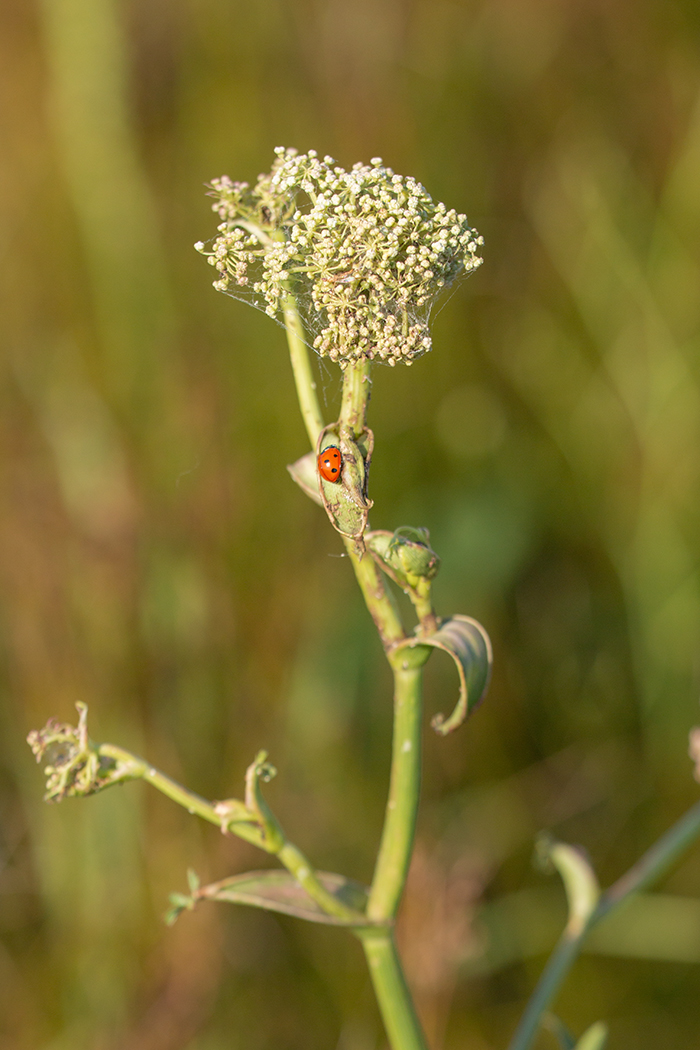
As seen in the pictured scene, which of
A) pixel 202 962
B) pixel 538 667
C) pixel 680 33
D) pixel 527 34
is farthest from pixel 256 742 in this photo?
pixel 680 33

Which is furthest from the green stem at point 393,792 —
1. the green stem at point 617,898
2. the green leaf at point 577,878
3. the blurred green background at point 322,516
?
the blurred green background at point 322,516

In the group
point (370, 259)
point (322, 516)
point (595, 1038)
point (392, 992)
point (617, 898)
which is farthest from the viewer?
point (322, 516)

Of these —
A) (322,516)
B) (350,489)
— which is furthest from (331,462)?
(322,516)

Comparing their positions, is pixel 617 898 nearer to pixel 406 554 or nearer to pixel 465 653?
pixel 465 653

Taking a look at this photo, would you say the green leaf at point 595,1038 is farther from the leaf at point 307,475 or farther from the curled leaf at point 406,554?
the leaf at point 307,475

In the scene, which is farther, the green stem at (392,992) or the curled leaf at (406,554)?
the green stem at (392,992)

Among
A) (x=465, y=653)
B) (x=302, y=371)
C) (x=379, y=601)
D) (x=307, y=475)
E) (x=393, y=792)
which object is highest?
(x=302, y=371)
